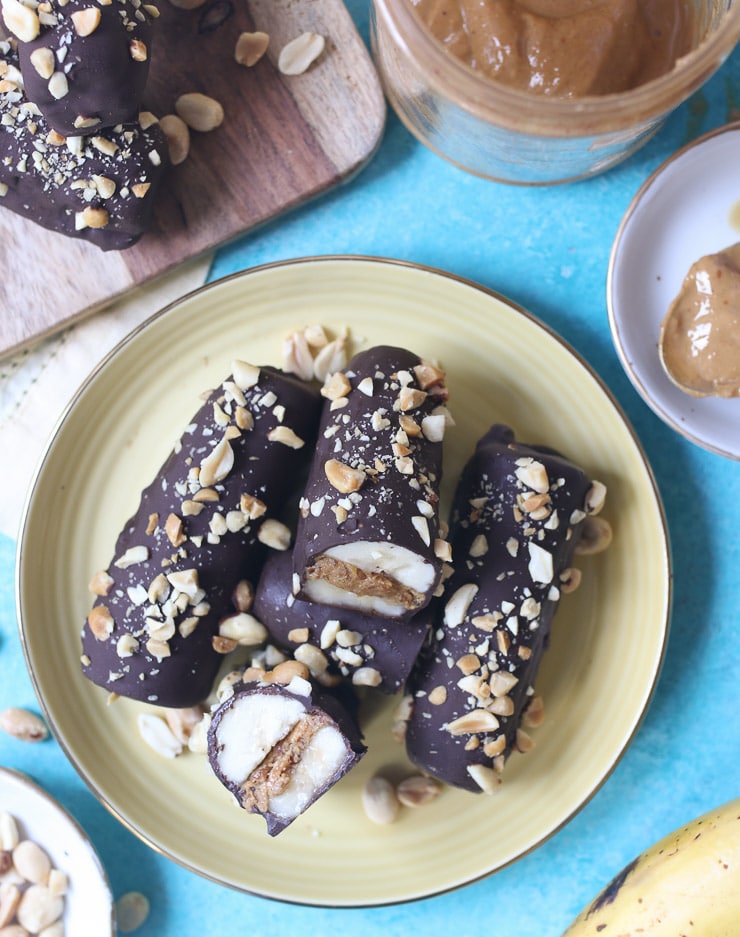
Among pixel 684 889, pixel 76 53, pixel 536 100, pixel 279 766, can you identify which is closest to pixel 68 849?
pixel 279 766

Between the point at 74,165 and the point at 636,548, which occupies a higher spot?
the point at 74,165

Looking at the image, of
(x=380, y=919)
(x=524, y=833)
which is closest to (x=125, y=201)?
(x=524, y=833)

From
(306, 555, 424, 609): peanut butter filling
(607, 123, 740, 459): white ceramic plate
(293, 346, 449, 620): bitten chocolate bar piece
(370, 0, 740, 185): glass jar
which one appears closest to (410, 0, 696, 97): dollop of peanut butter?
(370, 0, 740, 185): glass jar

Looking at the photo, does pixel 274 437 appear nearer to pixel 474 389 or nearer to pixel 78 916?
pixel 474 389

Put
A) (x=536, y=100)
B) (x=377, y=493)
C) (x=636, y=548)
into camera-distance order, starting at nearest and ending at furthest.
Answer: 1. (x=536, y=100)
2. (x=377, y=493)
3. (x=636, y=548)

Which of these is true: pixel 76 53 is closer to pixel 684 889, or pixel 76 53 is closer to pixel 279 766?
pixel 279 766

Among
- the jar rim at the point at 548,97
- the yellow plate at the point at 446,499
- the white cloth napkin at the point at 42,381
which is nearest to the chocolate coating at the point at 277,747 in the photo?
the yellow plate at the point at 446,499

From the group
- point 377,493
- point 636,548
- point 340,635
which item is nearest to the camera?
point 377,493
